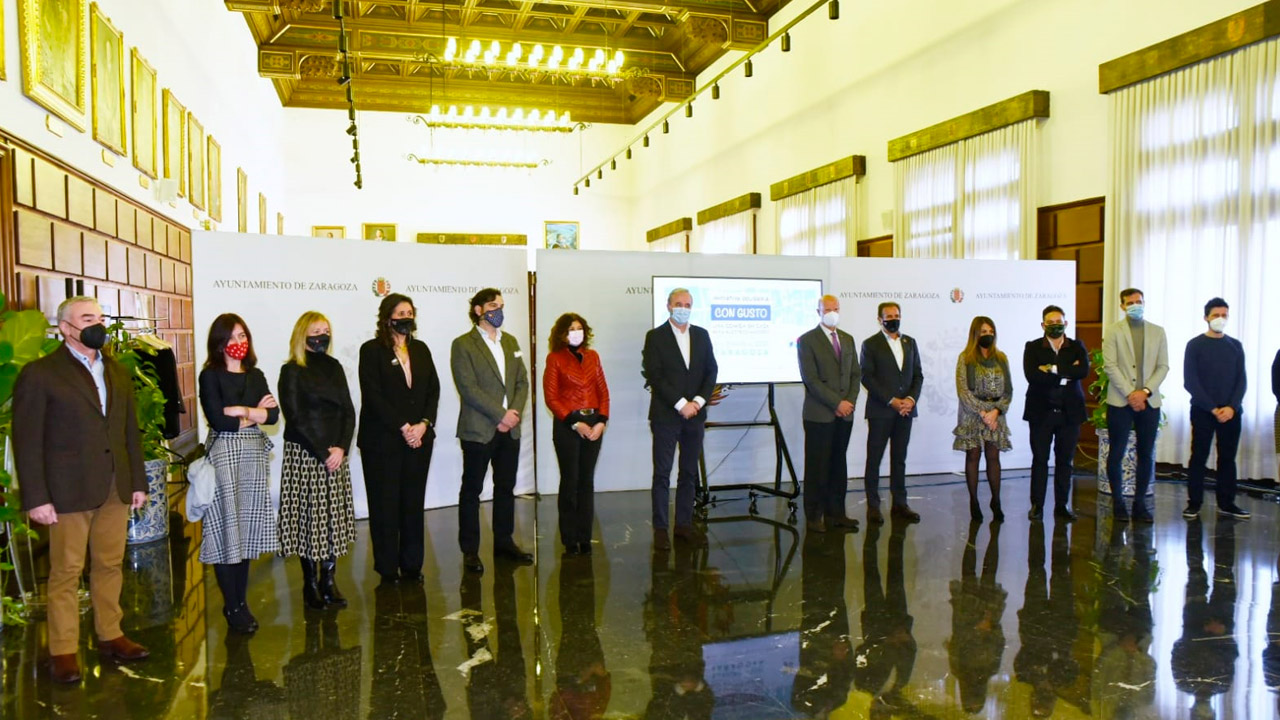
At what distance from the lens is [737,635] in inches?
142

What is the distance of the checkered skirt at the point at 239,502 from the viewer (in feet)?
11.7

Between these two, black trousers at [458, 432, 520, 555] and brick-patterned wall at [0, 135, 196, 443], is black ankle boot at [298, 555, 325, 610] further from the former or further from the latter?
brick-patterned wall at [0, 135, 196, 443]

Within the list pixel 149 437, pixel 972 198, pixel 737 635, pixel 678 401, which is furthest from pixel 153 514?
pixel 972 198

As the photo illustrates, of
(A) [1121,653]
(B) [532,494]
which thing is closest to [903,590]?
(A) [1121,653]

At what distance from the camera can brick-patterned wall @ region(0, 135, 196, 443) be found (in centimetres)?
503

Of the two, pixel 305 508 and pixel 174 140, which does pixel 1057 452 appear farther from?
pixel 174 140

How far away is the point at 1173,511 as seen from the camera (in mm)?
5867

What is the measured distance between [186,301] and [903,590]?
28.7ft

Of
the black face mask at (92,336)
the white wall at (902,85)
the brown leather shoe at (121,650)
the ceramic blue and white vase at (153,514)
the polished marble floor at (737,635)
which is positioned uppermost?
the white wall at (902,85)

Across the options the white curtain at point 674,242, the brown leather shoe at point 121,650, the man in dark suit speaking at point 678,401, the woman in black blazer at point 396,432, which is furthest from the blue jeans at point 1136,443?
the white curtain at point 674,242

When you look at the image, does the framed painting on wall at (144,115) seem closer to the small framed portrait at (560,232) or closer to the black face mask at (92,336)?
the black face mask at (92,336)

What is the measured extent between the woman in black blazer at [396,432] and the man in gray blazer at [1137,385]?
4.38 m

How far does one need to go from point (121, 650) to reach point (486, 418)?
193 centimetres

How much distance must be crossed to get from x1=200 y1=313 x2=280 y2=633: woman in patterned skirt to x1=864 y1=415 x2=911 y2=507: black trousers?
3.76m
